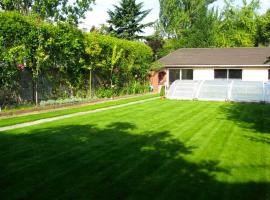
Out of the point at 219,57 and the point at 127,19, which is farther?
the point at 127,19

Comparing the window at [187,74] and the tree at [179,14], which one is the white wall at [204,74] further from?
the tree at [179,14]

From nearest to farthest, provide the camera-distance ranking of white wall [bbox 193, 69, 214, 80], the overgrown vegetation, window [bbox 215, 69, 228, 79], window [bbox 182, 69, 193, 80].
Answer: the overgrown vegetation → white wall [bbox 193, 69, 214, 80] → window [bbox 215, 69, 228, 79] → window [bbox 182, 69, 193, 80]

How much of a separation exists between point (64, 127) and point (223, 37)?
146 ft

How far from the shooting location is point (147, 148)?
7.96m

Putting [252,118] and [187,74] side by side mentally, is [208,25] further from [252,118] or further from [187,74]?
[252,118]

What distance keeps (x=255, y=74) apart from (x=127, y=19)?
24.4 m

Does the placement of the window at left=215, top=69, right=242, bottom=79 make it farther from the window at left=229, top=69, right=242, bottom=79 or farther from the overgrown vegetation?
the overgrown vegetation

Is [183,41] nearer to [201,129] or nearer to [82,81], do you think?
[82,81]

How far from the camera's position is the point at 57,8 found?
146ft

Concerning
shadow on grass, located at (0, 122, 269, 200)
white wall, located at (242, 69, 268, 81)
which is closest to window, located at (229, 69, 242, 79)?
white wall, located at (242, 69, 268, 81)

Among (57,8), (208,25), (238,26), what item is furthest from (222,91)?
(238,26)

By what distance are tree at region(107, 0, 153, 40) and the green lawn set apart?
3826cm

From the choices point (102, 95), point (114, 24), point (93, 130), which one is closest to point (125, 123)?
point (93, 130)

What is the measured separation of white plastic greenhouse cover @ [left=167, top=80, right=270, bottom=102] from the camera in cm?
1900
